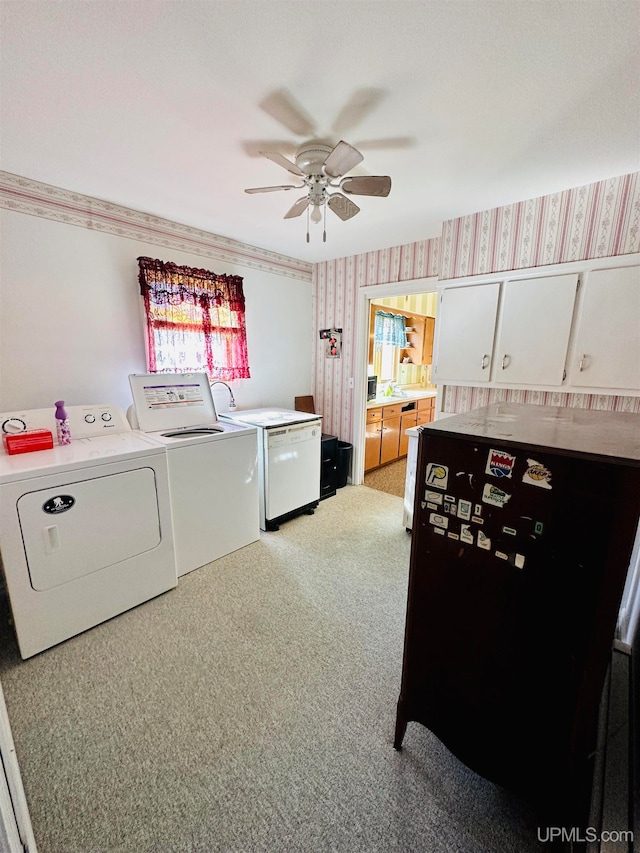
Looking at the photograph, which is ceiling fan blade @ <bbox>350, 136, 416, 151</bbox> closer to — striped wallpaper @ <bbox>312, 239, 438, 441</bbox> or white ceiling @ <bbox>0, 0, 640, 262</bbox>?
white ceiling @ <bbox>0, 0, 640, 262</bbox>

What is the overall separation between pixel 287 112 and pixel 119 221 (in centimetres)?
165

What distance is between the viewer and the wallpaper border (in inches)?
81.8

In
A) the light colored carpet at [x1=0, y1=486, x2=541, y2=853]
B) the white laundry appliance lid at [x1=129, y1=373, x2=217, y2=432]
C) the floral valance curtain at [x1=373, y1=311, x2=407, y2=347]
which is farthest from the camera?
the floral valance curtain at [x1=373, y1=311, x2=407, y2=347]

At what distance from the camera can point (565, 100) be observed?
1426 mm

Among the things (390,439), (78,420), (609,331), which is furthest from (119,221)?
(390,439)

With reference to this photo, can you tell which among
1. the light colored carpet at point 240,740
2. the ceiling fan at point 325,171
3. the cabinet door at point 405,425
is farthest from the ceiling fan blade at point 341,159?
the cabinet door at point 405,425

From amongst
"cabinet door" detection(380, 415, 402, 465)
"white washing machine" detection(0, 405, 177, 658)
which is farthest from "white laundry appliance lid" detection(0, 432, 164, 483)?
"cabinet door" detection(380, 415, 402, 465)

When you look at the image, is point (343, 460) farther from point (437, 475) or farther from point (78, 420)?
point (437, 475)

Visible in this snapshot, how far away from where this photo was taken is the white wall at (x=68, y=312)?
212 cm

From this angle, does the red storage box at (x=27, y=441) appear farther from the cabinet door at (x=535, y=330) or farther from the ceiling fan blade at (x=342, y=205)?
the cabinet door at (x=535, y=330)

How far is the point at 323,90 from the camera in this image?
54.6 inches

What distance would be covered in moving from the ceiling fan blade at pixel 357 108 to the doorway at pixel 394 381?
1.77 meters

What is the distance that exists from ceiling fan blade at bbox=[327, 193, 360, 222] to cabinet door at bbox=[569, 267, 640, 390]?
5.17 feet

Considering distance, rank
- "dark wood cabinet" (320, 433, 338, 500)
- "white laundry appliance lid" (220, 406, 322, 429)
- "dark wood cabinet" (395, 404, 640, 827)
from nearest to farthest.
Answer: "dark wood cabinet" (395, 404, 640, 827)
"white laundry appliance lid" (220, 406, 322, 429)
"dark wood cabinet" (320, 433, 338, 500)
